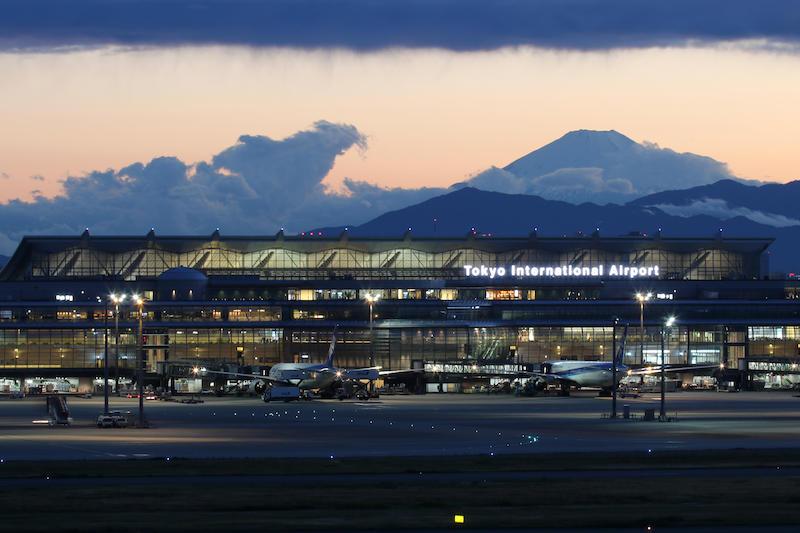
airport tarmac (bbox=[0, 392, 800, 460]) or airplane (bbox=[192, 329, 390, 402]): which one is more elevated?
airplane (bbox=[192, 329, 390, 402])

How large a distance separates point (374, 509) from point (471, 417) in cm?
7514

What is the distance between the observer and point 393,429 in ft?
382

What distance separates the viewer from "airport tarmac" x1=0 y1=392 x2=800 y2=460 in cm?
9362

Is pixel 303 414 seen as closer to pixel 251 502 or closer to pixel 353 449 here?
pixel 353 449

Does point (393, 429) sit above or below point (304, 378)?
below

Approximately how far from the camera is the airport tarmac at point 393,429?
93.6m

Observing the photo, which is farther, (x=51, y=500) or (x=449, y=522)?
(x=51, y=500)

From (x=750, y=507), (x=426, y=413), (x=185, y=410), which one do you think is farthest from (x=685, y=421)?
(x=750, y=507)

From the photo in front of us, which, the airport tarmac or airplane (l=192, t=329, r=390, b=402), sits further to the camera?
airplane (l=192, t=329, r=390, b=402)

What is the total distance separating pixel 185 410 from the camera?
504 feet

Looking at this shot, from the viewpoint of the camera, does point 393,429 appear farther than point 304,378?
No

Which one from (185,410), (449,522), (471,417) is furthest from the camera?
(185,410)

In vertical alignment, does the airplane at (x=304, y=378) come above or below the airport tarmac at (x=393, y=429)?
above

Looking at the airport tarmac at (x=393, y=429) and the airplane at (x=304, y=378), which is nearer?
the airport tarmac at (x=393, y=429)
